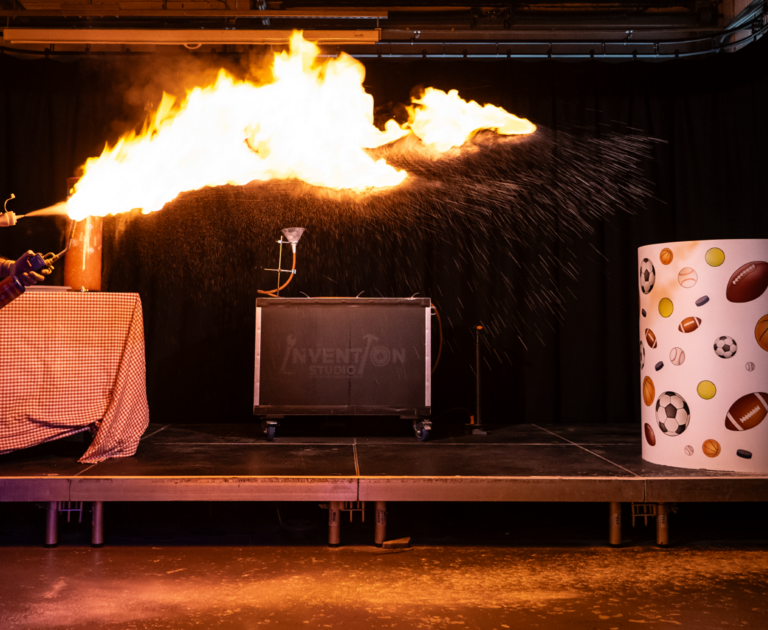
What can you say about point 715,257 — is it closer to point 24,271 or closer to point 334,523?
point 334,523

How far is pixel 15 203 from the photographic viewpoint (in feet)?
18.2

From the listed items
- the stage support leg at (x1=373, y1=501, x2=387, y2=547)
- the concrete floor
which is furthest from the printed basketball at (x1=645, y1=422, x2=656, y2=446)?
the stage support leg at (x1=373, y1=501, x2=387, y2=547)

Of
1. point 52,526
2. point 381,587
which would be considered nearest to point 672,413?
point 381,587

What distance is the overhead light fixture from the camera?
187 inches

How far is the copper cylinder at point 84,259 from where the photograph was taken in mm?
3672

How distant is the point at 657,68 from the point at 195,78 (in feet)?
13.9

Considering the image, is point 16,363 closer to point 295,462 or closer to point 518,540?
point 295,462

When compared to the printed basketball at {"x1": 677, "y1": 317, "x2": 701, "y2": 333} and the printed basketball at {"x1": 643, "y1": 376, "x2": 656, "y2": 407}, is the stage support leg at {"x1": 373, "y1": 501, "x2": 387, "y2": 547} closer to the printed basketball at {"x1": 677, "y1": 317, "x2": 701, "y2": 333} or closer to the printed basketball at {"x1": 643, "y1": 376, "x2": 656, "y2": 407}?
the printed basketball at {"x1": 643, "y1": 376, "x2": 656, "y2": 407}

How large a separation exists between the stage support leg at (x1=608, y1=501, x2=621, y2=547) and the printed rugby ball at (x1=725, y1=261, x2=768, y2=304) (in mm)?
1181

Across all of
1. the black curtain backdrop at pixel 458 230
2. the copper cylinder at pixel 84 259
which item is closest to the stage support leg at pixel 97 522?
the copper cylinder at pixel 84 259

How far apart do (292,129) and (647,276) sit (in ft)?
10.3

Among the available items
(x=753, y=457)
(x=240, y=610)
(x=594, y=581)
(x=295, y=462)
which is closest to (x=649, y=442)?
(x=753, y=457)

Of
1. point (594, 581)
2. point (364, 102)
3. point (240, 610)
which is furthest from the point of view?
point (364, 102)

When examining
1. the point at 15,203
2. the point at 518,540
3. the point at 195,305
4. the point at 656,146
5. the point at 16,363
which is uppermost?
the point at 656,146
